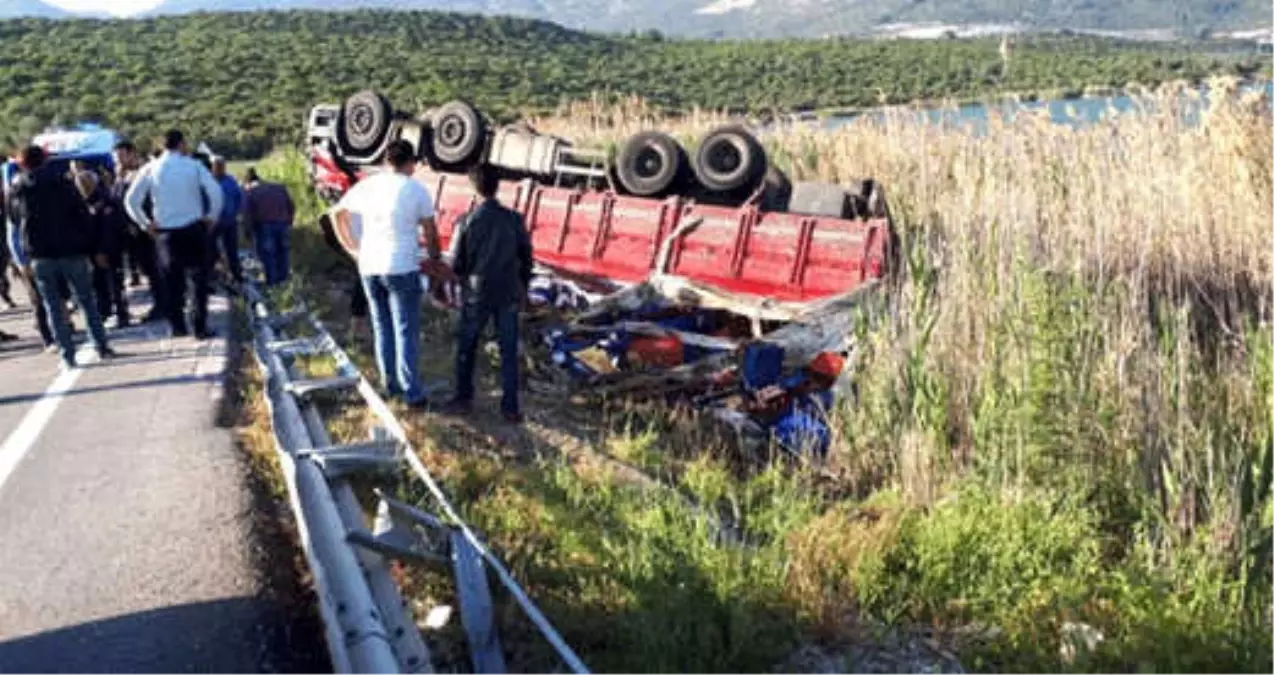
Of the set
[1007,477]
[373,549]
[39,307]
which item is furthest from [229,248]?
[1007,477]

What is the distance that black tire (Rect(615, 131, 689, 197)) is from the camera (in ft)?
43.1

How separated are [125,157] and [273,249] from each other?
172 centimetres

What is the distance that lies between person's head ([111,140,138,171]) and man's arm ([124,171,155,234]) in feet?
7.22

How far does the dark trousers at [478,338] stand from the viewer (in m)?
7.90

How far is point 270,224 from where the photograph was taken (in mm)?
12727

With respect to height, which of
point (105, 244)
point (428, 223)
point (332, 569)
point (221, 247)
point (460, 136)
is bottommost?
point (332, 569)

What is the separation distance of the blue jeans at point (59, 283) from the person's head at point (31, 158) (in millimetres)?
693

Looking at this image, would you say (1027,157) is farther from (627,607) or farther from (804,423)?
(627,607)

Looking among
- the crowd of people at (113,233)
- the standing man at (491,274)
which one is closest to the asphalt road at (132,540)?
the crowd of people at (113,233)

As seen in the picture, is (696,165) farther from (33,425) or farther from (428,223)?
(33,425)

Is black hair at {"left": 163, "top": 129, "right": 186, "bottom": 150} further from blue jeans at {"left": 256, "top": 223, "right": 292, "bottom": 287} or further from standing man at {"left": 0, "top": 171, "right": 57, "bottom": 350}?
blue jeans at {"left": 256, "top": 223, "right": 292, "bottom": 287}

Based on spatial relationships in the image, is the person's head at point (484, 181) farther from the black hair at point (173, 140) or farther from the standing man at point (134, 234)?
the standing man at point (134, 234)

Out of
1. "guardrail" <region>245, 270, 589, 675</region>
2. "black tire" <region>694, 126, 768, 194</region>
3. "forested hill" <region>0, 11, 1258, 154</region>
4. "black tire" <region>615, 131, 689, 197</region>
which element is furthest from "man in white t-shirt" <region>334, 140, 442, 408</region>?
"forested hill" <region>0, 11, 1258, 154</region>

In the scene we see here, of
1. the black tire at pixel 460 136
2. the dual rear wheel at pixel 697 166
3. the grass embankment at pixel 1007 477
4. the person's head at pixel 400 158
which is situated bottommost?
the grass embankment at pixel 1007 477
